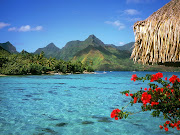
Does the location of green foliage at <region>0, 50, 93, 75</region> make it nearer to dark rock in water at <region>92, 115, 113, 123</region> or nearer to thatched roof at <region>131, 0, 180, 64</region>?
dark rock in water at <region>92, 115, 113, 123</region>

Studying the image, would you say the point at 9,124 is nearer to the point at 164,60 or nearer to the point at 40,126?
the point at 40,126

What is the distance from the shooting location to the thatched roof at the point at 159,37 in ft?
24.4

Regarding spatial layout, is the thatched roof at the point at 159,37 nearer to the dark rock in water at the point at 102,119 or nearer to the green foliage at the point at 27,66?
the dark rock in water at the point at 102,119

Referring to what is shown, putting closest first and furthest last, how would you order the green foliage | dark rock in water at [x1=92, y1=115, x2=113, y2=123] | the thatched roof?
the thatched roof → dark rock in water at [x1=92, y1=115, x2=113, y2=123] → the green foliage

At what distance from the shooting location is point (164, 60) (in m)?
7.38

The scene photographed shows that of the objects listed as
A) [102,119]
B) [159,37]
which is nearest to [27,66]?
[102,119]

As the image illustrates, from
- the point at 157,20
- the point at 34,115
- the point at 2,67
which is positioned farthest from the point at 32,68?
the point at 157,20

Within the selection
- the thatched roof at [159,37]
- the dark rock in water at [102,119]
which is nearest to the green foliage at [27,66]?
the dark rock in water at [102,119]

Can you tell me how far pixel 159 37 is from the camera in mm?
7785

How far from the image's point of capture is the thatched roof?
7.43 metres

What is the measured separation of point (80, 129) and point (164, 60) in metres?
5.63

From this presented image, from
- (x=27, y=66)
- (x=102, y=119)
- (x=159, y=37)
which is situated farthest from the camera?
(x=27, y=66)

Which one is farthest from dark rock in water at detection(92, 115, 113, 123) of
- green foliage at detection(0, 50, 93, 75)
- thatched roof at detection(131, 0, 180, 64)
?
green foliage at detection(0, 50, 93, 75)

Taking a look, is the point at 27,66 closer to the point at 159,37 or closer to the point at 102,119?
the point at 102,119
